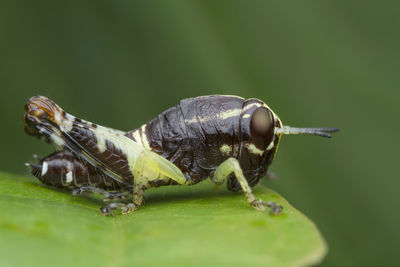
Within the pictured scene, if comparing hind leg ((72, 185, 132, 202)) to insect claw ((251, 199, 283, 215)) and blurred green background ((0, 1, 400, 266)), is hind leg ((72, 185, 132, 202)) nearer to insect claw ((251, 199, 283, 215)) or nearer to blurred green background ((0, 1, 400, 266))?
insect claw ((251, 199, 283, 215))

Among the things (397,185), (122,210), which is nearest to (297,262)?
(122,210)

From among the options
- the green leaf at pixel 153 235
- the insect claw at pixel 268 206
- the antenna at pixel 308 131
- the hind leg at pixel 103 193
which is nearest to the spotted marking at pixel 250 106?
the antenna at pixel 308 131

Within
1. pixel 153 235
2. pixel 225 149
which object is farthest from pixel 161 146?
pixel 153 235

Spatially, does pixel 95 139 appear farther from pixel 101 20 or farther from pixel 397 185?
pixel 397 185

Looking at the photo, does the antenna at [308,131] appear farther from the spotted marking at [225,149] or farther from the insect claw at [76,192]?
the insect claw at [76,192]

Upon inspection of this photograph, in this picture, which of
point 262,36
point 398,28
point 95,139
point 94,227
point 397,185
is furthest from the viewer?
point 262,36

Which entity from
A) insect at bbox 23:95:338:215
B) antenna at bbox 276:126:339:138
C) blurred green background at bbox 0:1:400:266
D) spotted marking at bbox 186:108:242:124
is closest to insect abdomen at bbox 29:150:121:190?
insect at bbox 23:95:338:215
